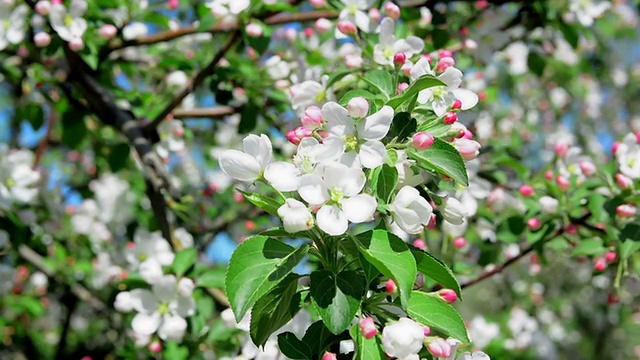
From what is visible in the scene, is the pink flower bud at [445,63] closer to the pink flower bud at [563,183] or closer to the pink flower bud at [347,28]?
the pink flower bud at [347,28]

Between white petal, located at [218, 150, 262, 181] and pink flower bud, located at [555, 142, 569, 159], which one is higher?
white petal, located at [218, 150, 262, 181]

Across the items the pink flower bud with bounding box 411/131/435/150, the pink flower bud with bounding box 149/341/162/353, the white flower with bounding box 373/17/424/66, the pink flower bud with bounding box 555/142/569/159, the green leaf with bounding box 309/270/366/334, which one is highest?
the pink flower bud with bounding box 411/131/435/150

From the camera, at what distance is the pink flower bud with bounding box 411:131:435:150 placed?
101cm

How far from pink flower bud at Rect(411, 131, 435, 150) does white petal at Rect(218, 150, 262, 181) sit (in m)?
0.25

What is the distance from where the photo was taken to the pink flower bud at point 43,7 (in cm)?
187

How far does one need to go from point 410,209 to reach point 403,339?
196mm

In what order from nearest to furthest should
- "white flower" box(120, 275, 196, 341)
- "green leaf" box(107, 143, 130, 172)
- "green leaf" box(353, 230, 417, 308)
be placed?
"green leaf" box(353, 230, 417, 308)
"white flower" box(120, 275, 196, 341)
"green leaf" box(107, 143, 130, 172)

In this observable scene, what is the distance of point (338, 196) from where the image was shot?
0.97m

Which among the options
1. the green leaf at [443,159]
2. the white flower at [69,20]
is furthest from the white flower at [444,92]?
the white flower at [69,20]

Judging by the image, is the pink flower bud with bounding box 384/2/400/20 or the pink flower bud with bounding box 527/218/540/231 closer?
the pink flower bud with bounding box 384/2/400/20

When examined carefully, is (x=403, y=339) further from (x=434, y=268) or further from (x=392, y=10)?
(x=392, y=10)

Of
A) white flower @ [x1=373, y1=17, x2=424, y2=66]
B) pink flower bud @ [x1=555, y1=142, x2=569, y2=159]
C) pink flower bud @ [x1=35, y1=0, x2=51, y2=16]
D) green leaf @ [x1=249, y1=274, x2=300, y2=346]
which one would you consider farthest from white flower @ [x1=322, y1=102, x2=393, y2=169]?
pink flower bud @ [x1=35, y1=0, x2=51, y2=16]

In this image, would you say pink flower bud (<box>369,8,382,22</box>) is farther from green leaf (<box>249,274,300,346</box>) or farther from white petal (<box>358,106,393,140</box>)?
green leaf (<box>249,274,300,346</box>)

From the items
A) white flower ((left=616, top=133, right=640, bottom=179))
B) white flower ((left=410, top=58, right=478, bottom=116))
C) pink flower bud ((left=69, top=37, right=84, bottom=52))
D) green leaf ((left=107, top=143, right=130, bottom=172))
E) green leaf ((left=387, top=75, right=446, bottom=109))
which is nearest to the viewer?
green leaf ((left=387, top=75, right=446, bottom=109))
